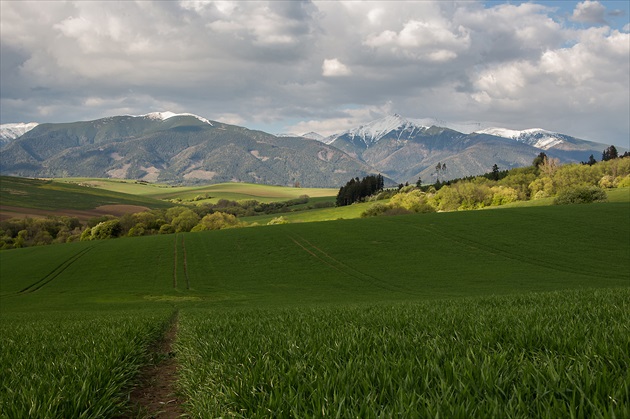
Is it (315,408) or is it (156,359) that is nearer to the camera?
(315,408)

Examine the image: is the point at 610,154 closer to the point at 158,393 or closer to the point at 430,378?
the point at 158,393

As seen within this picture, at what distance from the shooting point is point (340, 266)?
6656cm

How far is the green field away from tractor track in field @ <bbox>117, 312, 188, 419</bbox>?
26cm

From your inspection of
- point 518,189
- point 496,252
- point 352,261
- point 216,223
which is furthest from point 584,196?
point 216,223

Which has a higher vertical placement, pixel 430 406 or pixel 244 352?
pixel 430 406

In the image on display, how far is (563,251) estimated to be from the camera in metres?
64.8

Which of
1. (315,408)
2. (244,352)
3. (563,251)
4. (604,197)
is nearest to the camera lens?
(315,408)

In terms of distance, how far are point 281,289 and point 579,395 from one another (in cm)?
5388

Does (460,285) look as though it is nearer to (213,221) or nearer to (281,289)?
(281,289)

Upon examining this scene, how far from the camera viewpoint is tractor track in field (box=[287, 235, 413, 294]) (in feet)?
180

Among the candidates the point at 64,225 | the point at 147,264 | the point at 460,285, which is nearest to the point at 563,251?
the point at 460,285

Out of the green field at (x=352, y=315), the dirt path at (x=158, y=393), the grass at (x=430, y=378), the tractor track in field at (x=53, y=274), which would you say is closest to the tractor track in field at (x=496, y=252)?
the green field at (x=352, y=315)

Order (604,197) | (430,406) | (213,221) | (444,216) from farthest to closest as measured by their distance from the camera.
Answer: (213,221)
(604,197)
(444,216)
(430,406)

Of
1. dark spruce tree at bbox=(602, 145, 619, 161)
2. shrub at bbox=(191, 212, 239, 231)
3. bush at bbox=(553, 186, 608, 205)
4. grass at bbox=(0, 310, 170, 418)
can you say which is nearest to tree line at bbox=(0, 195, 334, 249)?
shrub at bbox=(191, 212, 239, 231)
